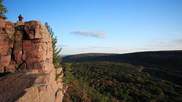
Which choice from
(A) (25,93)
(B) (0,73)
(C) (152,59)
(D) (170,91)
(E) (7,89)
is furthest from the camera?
(C) (152,59)

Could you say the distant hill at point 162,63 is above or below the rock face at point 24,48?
below

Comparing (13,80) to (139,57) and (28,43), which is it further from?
(139,57)

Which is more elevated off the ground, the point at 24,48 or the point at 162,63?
the point at 24,48

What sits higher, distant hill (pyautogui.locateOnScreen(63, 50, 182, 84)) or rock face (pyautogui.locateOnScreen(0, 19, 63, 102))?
rock face (pyautogui.locateOnScreen(0, 19, 63, 102))

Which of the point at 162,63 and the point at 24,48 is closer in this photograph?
the point at 24,48

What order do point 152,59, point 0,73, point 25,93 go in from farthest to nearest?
1. point 152,59
2. point 0,73
3. point 25,93

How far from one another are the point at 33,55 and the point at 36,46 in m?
0.92

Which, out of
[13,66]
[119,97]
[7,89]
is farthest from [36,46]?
[119,97]

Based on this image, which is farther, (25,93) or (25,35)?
(25,35)

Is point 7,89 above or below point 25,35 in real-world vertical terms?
below

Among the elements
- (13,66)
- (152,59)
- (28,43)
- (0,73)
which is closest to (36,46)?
(28,43)

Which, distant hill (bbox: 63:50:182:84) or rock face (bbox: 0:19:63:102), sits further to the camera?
distant hill (bbox: 63:50:182:84)

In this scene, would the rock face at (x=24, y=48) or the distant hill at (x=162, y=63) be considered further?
the distant hill at (x=162, y=63)

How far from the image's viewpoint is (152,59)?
145 m
